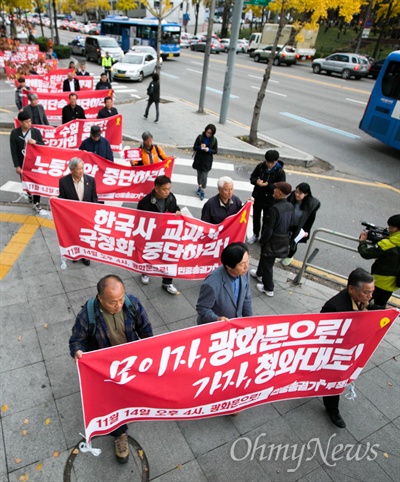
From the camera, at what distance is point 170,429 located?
3.70 metres

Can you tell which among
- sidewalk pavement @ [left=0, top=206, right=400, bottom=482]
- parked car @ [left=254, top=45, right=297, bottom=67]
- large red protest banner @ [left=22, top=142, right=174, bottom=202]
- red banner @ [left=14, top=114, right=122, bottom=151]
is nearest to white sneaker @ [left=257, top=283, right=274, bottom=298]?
sidewalk pavement @ [left=0, top=206, right=400, bottom=482]

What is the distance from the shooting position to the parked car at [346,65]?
93.4 ft

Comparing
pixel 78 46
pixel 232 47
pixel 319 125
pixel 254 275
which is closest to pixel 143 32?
pixel 78 46

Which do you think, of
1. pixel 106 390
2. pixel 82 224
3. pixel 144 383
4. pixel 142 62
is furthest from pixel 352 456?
pixel 142 62

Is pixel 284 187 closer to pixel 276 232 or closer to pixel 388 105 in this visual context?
pixel 276 232

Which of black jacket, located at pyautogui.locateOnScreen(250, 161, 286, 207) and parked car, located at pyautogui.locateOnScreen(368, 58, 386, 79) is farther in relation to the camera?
parked car, located at pyautogui.locateOnScreen(368, 58, 386, 79)

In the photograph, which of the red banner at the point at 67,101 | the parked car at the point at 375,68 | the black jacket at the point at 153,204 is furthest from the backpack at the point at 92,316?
the parked car at the point at 375,68

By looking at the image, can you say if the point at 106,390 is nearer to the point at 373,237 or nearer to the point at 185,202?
the point at 373,237

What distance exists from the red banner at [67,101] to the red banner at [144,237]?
6.97 m

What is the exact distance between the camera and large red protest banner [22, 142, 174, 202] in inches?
261

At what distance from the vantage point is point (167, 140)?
12.6 m

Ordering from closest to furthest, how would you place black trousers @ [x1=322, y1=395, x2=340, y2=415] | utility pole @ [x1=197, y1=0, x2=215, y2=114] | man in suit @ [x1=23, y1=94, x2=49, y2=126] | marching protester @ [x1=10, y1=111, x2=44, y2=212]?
black trousers @ [x1=322, y1=395, x2=340, y2=415] < marching protester @ [x1=10, y1=111, x2=44, y2=212] < man in suit @ [x1=23, y1=94, x2=49, y2=126] < utility pole @ [x1=197, y1=0, x2=215, y2=114]

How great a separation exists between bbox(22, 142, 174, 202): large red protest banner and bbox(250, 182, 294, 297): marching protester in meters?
2.44

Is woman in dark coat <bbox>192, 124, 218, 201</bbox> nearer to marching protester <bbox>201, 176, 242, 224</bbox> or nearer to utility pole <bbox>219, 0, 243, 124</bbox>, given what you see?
marching protester <bbox>201, 176, 242, 224</bbox>
